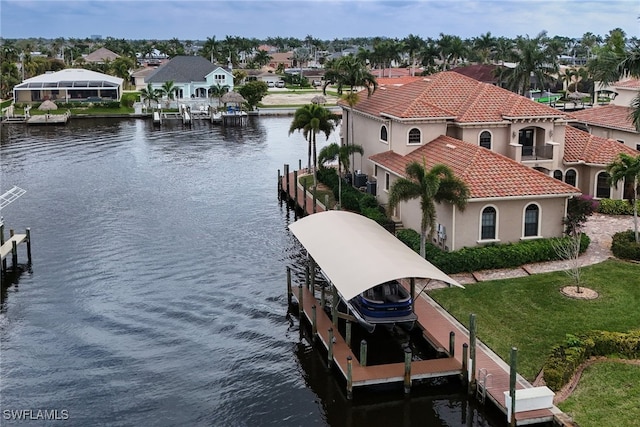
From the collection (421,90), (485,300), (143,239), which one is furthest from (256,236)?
(485,300)

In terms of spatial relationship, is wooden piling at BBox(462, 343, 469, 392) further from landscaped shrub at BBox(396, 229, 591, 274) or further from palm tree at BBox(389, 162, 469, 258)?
landscaped shrub at BBox(396, 229, 591, 274)

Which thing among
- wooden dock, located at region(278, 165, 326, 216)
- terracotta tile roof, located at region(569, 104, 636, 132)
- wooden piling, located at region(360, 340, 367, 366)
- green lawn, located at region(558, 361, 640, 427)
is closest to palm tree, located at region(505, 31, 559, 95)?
terracotta tile roof, located at region(569, 104, 636, 132)

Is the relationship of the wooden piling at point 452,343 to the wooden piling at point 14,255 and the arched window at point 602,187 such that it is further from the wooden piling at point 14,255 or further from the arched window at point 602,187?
the wooden piling at point 14,255

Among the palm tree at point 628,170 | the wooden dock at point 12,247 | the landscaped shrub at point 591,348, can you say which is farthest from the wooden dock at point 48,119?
the landscaped shrub at point 591,348

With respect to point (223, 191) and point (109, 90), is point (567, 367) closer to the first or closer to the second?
point (223, 191)

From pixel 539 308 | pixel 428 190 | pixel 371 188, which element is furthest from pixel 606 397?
pixel 371 188

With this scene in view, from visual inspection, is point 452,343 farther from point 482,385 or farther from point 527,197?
point 527,197
